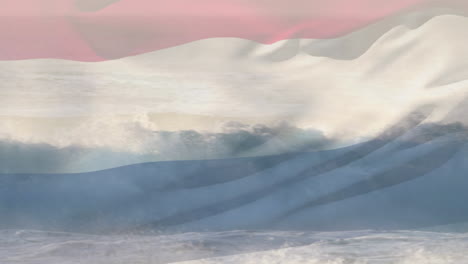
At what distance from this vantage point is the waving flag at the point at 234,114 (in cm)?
155

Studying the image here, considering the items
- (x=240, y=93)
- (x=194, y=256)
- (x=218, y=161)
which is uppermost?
(x=240, y=93)

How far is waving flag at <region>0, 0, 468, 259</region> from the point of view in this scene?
5.07ft

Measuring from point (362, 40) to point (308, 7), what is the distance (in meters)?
0.17

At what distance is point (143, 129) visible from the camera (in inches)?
62.1

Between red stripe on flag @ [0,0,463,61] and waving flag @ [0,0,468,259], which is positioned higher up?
red stripe on flag @ [0,0,463,61]

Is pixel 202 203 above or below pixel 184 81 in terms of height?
below

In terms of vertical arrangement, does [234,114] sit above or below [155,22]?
below

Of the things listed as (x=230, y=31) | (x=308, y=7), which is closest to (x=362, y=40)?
(x=308, y=7)

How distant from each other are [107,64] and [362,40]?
27.0 inches

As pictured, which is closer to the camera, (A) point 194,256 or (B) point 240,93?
(A) point 194,256

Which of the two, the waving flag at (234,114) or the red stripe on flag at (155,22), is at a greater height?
the red stripe on flag at (155,22)

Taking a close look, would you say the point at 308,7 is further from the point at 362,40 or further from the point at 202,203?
the point at 202,203

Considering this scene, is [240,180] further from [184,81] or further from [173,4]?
[173,4]

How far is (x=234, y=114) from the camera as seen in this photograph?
1598 millimetres
